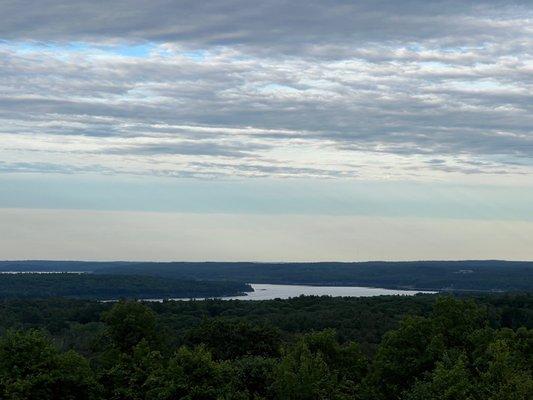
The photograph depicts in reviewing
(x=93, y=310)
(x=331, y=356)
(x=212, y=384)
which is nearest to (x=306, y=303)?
(x=93, y=310)

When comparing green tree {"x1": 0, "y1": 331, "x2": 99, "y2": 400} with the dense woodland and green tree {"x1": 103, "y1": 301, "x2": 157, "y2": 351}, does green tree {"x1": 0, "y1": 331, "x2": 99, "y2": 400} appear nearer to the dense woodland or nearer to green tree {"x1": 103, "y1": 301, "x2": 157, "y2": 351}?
the dense woodland

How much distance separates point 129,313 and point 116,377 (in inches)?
295

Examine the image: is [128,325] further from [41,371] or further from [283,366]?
[283,366]

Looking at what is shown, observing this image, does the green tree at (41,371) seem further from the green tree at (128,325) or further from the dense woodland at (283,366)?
the green tree at (128,325)

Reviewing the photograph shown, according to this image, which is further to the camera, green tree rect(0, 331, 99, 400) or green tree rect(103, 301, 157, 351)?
green tree rect(103, 301, 157, 351)

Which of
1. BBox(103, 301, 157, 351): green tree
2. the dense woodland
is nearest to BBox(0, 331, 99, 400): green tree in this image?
the dense woodland

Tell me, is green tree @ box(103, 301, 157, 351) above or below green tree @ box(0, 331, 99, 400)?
above

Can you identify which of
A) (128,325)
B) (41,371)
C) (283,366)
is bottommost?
(41,371)

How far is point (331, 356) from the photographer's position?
60.5 meters

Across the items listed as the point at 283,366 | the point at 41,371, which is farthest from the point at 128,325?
the point at 283,366

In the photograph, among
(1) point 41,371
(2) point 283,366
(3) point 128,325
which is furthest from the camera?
(3) point 128,325

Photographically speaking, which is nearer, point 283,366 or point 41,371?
point 41,371

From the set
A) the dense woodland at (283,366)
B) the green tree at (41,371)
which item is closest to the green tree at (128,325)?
the dense woodland at (283,366)

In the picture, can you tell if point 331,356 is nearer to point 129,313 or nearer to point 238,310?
point 129,313
